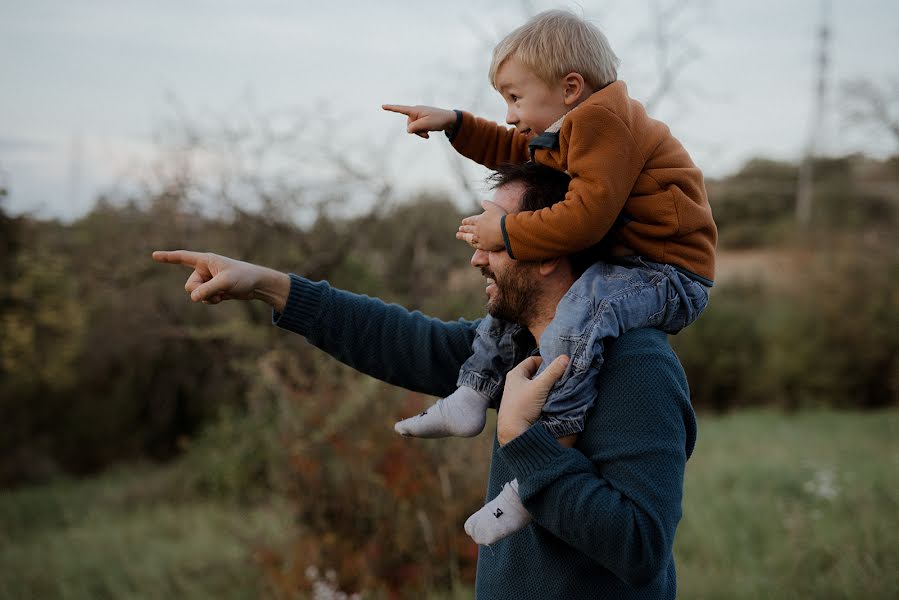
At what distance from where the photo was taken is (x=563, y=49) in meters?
1.89

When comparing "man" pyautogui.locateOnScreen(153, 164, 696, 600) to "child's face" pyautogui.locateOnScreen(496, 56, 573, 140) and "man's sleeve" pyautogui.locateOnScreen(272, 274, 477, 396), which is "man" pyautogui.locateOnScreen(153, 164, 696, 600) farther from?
"child's face" pyautogui.locateOnScreen(496, 56, 573, 140)

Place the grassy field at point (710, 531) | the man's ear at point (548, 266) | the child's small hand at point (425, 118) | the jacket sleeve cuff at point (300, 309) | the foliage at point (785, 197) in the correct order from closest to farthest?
the man's ear at point (548, 266) < the jacket sleeve cuff at point (300, 309) < the child's small hand at point (425, 118) < the grassy field at point (710, 531) < the foliage at point (785, 197)

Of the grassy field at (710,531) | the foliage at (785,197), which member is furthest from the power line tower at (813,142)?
the grassy field at (710,531)

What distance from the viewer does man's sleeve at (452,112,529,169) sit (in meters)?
2.24

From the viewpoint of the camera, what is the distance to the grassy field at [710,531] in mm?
4266

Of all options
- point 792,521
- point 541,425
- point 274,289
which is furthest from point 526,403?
point 792,521

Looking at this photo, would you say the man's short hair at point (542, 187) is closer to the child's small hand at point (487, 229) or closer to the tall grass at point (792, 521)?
the child's small hand at point (487, 229)

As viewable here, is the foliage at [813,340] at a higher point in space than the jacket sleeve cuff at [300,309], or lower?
lower

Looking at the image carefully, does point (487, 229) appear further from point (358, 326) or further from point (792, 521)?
point (792, 521)

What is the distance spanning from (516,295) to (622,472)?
52 cm

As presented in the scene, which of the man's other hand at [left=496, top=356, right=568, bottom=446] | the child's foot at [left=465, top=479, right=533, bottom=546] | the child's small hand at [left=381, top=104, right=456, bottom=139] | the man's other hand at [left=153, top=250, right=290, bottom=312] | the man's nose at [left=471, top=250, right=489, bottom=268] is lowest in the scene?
the child's foot at [left=465, top=479, right=533, bottom=546]

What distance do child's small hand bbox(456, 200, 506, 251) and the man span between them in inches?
1.1

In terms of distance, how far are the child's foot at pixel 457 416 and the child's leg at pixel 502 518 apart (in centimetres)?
32

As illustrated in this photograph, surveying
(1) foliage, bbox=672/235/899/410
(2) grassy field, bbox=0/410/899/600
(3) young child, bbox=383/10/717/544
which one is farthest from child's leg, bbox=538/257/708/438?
(1) foliage, bbox=672/235/899/410
